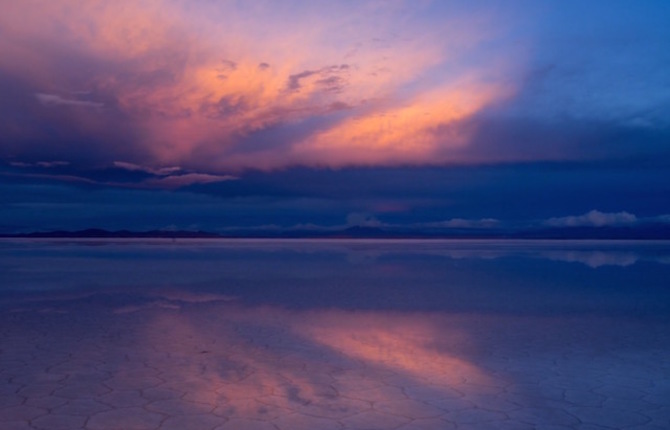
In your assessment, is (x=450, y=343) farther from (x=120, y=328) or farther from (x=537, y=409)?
(x=120, y=328)

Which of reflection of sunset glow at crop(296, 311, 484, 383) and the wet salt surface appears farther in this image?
reflection of sunset glow at crop(296, 311, 484, 383)

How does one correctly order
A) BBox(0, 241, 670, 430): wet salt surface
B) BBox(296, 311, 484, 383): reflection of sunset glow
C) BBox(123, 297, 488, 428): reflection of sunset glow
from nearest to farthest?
BBox(0, 241, 670, 430): wet salt surface < BBox(123, 297, 488, 428): reflection of sunset glow < BBox(296, 311, 484, 383): reflection of sunset glow

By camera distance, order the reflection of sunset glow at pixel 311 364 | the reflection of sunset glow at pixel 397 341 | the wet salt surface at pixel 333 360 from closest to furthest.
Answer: the wet salt surface at pixel 333 360 < the reflection of sunset glow at pixel 311 364 < the reflection of sunset glow at pixel 397 341

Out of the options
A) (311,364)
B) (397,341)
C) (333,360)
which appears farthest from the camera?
(397,341)

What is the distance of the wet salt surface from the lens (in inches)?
168

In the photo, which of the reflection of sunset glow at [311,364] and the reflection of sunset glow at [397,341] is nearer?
the reflection of sunset glow at [311,364]

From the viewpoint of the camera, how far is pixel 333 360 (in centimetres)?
600

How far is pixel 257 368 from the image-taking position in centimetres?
561

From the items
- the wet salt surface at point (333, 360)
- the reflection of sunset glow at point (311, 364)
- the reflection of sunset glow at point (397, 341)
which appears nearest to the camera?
the wet salt surface at point (333, 360)

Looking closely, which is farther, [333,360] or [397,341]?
[397,341]

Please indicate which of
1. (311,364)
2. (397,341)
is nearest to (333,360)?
(311,364)

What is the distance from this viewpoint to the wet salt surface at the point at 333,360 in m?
4.27

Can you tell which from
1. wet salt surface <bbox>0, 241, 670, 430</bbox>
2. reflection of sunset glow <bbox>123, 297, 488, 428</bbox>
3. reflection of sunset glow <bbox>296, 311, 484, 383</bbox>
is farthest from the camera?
reflection of sunset glow <bbox>296, 311, 484, 383</bbox>

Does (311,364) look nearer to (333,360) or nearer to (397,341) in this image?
(333,360)
